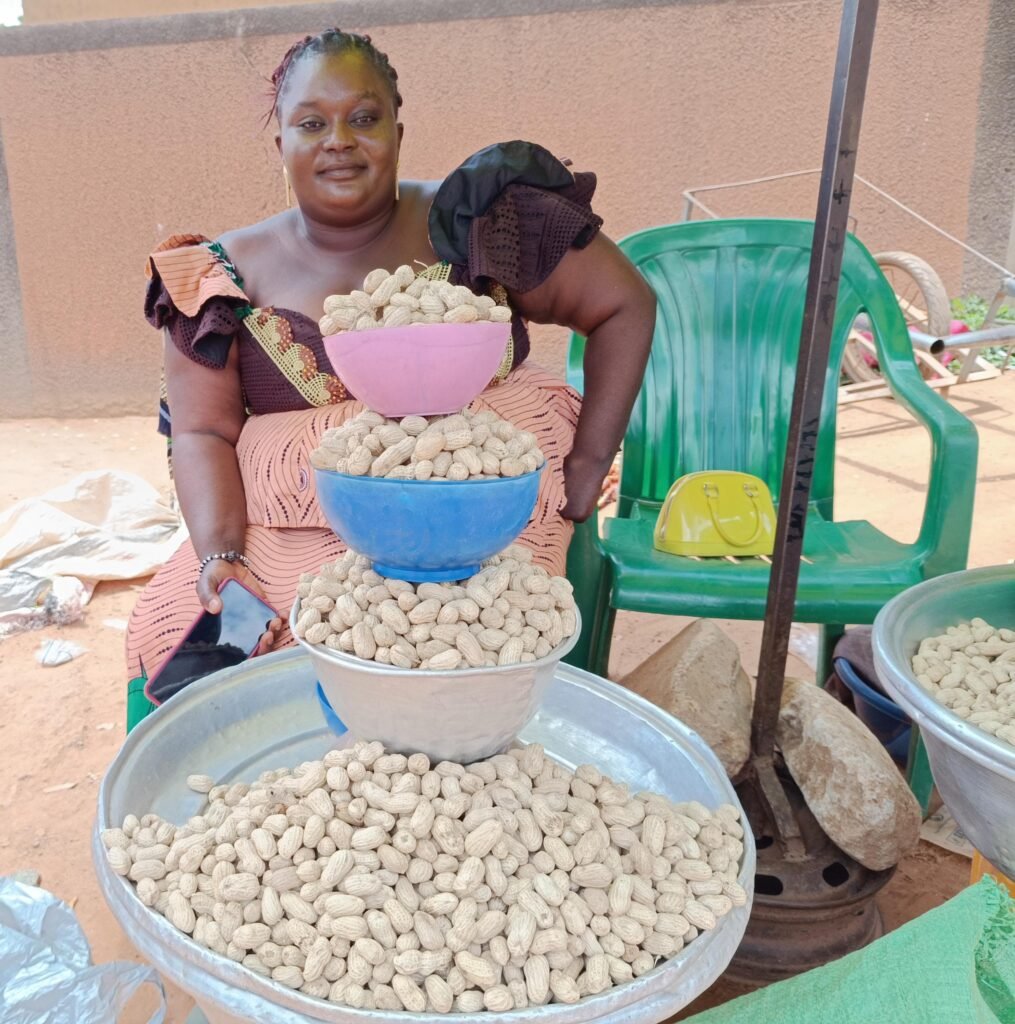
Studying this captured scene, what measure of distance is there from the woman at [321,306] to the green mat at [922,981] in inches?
30.2

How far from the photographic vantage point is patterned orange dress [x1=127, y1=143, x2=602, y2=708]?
5.04 ft

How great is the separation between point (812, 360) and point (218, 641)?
104cm

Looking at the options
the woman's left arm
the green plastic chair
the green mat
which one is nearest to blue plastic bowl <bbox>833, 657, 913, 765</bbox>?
the green plastic chair

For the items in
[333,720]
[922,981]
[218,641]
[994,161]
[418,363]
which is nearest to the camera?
[418,363]

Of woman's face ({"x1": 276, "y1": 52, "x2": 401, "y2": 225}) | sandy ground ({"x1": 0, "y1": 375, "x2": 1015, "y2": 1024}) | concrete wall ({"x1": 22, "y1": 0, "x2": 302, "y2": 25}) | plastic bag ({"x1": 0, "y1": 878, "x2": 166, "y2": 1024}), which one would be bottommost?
sandy ground ({"x1": 0, "y1": 375, "x2": 1015, "y2": 1024})

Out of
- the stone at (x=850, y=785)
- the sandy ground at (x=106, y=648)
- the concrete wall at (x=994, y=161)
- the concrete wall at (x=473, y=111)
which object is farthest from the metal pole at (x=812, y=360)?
the concrete wall at (x=994, y=161)

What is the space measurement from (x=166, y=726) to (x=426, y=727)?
401 millimetres

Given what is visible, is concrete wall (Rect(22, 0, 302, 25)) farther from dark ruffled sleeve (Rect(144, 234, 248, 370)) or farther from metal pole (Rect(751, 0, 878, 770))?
metal pole (Rect(751, 0, 878, 770))

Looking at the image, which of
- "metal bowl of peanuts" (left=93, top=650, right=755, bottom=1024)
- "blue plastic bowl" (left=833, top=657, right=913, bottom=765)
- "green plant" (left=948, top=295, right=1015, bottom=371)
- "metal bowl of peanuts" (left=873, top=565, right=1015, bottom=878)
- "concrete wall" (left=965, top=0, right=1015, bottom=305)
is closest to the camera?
"metal bowl of peanuts" (left=93, top=650, right=755, bottom=1024)

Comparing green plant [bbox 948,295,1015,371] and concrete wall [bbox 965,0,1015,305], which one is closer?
concrete wall [bbox 965,0,1015,305]

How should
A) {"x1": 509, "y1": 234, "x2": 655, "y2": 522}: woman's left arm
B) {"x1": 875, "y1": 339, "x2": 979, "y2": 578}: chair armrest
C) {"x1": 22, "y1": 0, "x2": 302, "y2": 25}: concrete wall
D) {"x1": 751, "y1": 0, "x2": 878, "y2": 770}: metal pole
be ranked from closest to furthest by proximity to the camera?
{"x1": 751, "y1": 0, "x2": 878, "y2": 770}: metal pole → {"x1": 509, "y1": 234, "x2": 655, "y2": 522}: woman's left arm → {"x1": 875, "y1": 339, "x2": 979, "y2": 578}: chair armrest → {"x1": 22, "y1": 0, "x2": 302, "y2": 25}: concrete wall

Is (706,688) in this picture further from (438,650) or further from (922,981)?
(438,650)

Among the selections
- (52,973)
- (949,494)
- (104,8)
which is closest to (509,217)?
(949,494)

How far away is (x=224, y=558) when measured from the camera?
1.54m
